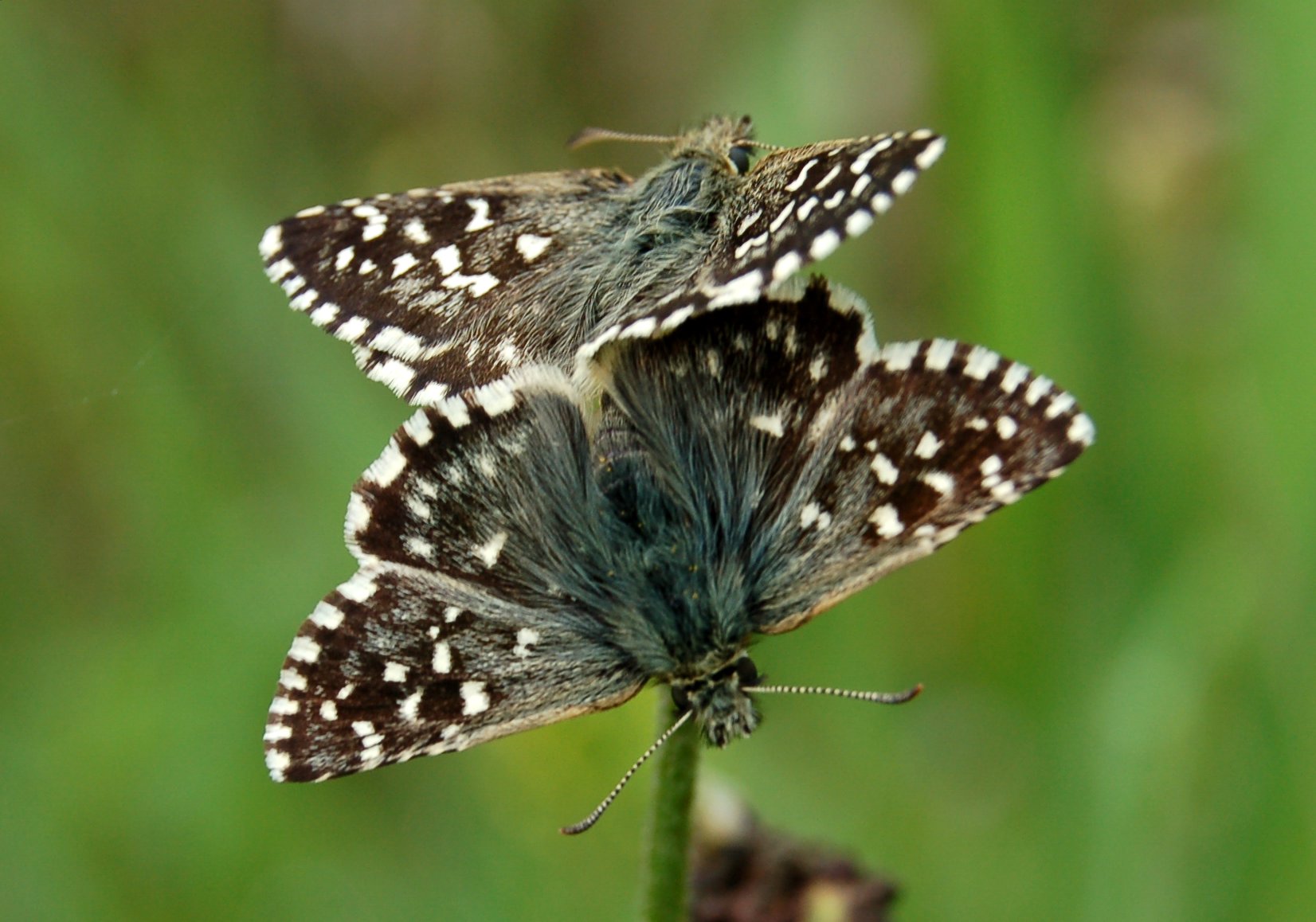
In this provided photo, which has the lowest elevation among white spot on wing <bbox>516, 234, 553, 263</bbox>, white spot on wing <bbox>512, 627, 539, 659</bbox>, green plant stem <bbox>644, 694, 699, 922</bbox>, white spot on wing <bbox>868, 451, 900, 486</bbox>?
green plant stem <bbox>644, 694, 699, 922</bbox>

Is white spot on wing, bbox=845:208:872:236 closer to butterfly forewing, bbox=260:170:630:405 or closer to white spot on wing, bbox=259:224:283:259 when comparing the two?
butterfly forewing, bbox=260:170:630:405

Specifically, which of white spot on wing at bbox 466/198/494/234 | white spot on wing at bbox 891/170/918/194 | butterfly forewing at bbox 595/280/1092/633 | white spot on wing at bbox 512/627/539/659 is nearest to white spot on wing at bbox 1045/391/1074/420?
butterfly forewing at bbox 595/280/1092/633

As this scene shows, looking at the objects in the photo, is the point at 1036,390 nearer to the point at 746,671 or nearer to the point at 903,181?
the point at 903,181

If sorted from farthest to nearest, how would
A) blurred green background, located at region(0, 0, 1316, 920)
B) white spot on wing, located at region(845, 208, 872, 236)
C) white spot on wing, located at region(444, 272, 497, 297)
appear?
1. blurred green background, located at region(0, 0, 1316, 920)
2. white spot on wing, located at region(444, 272, 497, 297)
3. white spot on wing, located at region(845, 208, 872, 236)

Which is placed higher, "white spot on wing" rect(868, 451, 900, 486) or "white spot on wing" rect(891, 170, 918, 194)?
"white spot on wing" rect(891, 170, 918, 194)

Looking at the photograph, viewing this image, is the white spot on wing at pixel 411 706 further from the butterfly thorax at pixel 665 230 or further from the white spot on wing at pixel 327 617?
the butterfly thorax at pixel 665 230

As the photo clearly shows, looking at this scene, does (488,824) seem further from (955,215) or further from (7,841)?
(955,215)

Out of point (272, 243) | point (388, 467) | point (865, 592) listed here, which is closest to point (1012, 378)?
point (388, 467)

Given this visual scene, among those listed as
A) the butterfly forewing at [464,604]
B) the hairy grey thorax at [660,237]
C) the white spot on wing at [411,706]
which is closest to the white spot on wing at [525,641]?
the butterfly forewing at [464,604]
